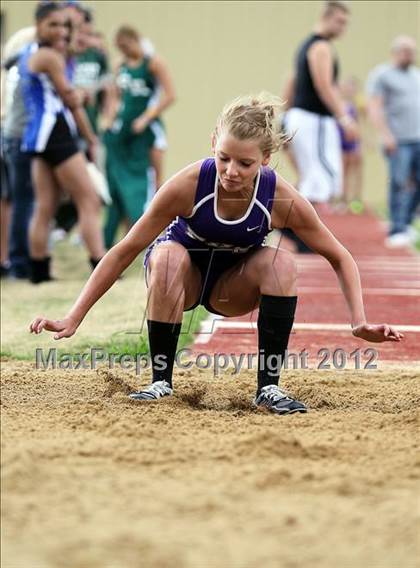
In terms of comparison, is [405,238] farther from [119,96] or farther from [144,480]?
[144,480]

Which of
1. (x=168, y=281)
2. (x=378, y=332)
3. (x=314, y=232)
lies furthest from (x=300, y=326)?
(x=378, y=332)

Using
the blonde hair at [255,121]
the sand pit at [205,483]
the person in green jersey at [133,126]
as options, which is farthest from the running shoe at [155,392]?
the person in green jersey at [133,126]

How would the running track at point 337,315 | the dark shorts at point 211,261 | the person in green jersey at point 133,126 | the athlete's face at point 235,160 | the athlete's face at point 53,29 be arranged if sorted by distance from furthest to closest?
the person in green jersey at point 133,126
the athlete's face at point 53,29
the running track at point 337,315
the dark shorts at point 211,261
the athlete's face at point 235,160

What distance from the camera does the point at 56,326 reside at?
421 cm

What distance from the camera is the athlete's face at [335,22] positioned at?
1046 centimetres

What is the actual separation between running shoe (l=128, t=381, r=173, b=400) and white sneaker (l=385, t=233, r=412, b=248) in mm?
Answer: 8193

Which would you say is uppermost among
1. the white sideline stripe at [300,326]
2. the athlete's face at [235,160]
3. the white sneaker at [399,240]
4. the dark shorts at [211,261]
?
the athlete's face at [235,160]

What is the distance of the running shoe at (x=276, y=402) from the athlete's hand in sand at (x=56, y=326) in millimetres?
776

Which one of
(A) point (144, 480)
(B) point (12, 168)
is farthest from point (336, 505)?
(B) point (12, 168)

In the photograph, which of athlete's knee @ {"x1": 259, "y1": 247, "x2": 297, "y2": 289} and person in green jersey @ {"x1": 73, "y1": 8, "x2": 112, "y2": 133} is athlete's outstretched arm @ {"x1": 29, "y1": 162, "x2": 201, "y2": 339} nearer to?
athlete's knee @ {"x1": 259, "y1": 247, "x2": 297, "y2": 289}

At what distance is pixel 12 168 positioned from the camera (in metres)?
9.19

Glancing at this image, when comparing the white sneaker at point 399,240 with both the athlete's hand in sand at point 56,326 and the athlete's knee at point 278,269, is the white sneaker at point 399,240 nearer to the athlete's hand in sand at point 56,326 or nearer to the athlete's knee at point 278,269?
the athlete's knee at point 278,269

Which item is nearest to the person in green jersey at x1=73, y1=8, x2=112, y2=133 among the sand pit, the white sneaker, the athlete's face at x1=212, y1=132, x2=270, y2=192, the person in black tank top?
the person in black tank top

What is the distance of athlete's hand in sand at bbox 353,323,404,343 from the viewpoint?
413 centimetres
